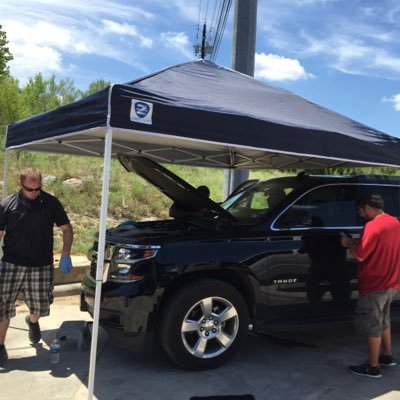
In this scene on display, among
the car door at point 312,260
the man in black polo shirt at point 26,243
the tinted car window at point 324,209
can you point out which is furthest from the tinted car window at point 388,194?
the man in black polo shirt at point 26,243

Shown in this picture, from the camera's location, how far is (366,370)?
446 centimetres

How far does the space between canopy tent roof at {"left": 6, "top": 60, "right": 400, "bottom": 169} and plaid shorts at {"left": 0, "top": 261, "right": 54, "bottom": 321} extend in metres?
1.29

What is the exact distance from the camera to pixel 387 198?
5.43 m

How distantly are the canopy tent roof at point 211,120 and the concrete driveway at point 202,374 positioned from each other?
1.89 metres

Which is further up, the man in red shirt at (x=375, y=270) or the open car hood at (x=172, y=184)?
the open car hood at (x=172, y=184)

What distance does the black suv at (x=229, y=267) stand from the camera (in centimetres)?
421

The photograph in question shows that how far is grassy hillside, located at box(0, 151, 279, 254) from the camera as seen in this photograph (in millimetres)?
10940

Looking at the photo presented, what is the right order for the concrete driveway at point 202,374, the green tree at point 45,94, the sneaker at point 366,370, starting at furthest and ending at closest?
the green tree at point 45,94, the sneaker at point 366,370, the concrete driveway at point 202,374

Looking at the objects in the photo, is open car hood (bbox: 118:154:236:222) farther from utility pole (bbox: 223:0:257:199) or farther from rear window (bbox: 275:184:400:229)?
utility pole (bbox: 223:0:257:199)

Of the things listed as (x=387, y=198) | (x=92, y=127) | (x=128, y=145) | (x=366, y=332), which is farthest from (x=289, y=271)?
(x=128, y=145)

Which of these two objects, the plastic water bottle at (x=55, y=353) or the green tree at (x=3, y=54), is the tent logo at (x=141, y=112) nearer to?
the plastic water bottle at (x=55, y=353)

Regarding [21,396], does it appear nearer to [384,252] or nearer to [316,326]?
[316,326]

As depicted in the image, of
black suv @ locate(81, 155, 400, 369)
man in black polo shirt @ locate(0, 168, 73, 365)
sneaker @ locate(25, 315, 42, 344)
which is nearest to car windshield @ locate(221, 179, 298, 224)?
black suv @ locate(81, 155, 400, 369)

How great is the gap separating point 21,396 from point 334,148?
3.48 metres
